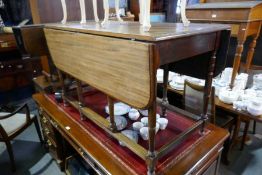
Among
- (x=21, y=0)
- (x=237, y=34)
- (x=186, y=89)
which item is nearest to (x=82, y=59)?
(x=186, y=89)

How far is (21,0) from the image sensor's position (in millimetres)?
2869

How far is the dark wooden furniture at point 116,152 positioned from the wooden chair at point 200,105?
0.34 m

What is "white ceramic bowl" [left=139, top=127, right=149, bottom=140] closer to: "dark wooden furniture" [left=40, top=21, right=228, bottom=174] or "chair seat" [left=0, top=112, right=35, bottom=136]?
"dark wooden furniture" [left=40, top=21, right=228, bottom=174]

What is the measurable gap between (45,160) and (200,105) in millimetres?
1595

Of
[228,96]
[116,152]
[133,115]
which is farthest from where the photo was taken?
[228,96]

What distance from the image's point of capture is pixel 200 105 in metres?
1.61

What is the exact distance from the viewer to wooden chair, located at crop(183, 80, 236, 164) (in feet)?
5.03

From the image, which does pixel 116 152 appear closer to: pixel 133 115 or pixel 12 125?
pixel 133 115

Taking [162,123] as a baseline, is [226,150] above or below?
below

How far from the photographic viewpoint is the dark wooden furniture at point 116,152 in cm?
96

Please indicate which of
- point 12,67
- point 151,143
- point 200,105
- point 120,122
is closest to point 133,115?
point 120,122

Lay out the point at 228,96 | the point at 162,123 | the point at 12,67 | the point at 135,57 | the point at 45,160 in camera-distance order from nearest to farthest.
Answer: the point at 135,57, the point at 162,123, the point at 228,96, the point at 45,160, the point at 12,67

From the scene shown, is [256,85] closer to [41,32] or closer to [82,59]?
[82,59]

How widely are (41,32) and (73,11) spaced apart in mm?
613
